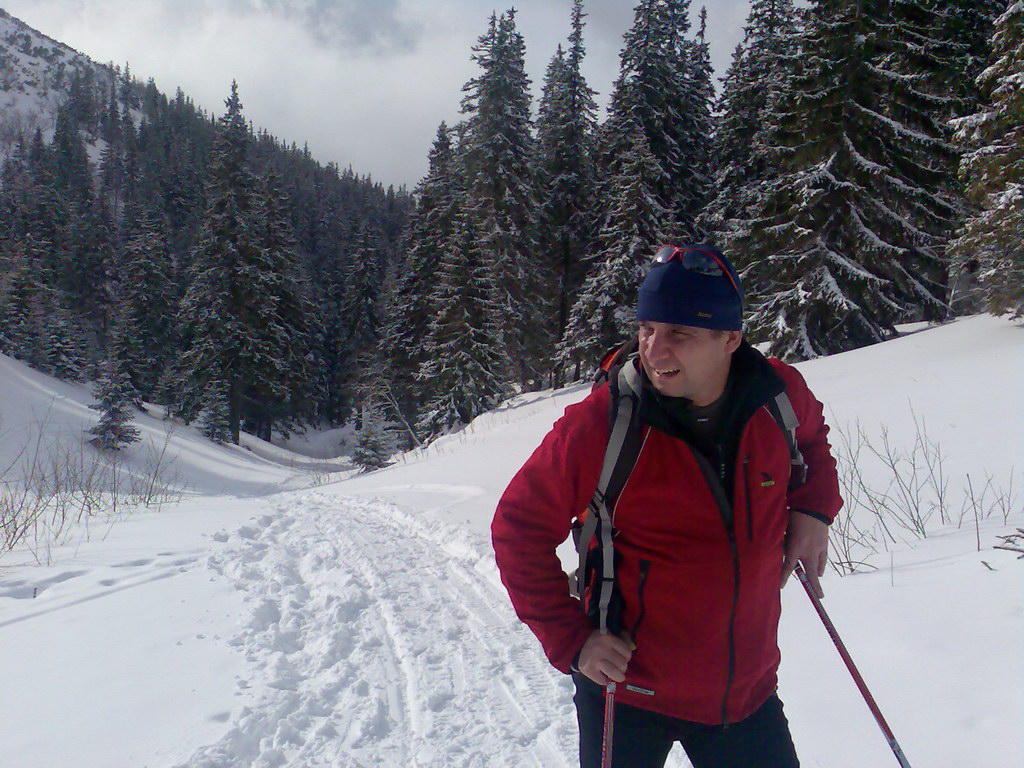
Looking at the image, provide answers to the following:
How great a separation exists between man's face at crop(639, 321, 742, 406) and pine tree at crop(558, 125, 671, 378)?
18635 millimetres

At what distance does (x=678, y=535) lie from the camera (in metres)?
1.65

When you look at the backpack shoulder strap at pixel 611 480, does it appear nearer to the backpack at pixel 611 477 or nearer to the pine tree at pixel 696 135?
the backpack at pixel 611 477

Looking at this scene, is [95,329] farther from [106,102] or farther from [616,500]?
[106,102]

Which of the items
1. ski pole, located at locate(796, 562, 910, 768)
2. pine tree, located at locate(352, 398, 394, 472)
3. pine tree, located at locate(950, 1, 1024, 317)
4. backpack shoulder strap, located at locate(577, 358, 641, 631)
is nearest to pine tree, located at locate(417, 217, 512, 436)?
pine tree, located at locate(352, 398, 394, 472)

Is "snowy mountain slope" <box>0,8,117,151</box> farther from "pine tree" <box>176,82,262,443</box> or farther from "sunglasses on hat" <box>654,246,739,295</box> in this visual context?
"sunglasses on hat" <box>654,246,739,295</box>

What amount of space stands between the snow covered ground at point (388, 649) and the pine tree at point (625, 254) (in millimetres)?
13766

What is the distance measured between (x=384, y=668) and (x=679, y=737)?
265 centimetres

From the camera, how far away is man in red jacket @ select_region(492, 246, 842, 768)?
63.7 inches

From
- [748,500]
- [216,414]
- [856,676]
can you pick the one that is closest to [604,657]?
[748,500]

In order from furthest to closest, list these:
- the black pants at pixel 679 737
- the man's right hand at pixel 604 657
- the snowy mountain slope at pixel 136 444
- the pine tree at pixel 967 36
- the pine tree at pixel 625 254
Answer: the pine tree at pixel 625 254, the snowy mountain slope at pixel 136 444, the pine tree at pixel 967 36, the black pants at pixel 679 737, the man's right hand at pixel 604 657

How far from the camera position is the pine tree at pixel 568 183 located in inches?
1095

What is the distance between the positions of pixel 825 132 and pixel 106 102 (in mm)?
166042

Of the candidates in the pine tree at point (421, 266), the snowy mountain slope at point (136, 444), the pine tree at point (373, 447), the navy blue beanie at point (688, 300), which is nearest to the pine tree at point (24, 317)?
the snowy mountain slope at point (136, 444)

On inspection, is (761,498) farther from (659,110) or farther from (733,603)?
(659,110)
